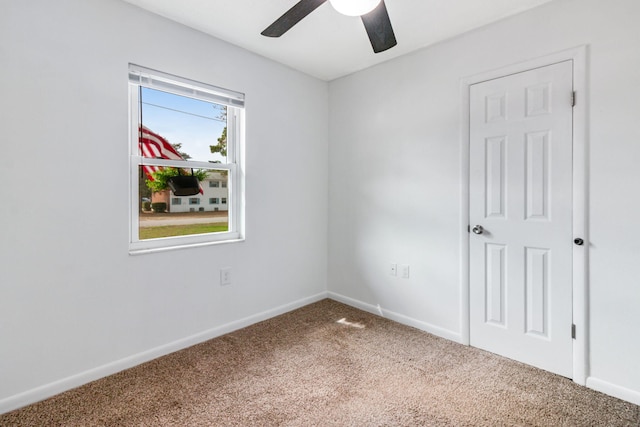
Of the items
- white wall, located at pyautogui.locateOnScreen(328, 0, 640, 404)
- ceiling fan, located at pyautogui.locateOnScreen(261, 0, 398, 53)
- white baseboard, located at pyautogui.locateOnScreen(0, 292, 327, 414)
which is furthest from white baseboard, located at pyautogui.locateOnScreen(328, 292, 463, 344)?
ceiling fan, located at pyautogui.locateOnScreen(261, 0, 398, 53)

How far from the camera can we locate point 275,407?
5.55 ft

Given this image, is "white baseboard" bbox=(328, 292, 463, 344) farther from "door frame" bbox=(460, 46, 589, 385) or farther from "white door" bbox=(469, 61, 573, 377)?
"door frame" bbox=(460, 46, 589, 385)

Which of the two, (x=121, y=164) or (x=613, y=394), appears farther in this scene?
(x=121, y=164)

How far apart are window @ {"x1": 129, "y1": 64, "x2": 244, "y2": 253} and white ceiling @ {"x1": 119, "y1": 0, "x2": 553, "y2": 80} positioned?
42 cm

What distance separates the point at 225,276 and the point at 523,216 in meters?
2.23

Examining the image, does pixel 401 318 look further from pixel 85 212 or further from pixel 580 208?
pixel 85 212

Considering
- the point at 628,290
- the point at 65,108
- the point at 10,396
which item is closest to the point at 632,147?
the point at 628,290

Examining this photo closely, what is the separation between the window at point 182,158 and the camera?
2.17 metres

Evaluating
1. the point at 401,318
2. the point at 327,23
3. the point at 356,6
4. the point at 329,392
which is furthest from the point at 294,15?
the point at 401,318

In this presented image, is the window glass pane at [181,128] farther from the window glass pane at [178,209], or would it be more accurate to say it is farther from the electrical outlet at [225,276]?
the electrical outlet at [225,276]

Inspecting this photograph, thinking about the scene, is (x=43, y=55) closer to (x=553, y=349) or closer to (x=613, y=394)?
(x=553, y=349)

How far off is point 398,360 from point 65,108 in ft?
8.49

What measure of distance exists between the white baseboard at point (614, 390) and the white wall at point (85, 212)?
241 centimetres

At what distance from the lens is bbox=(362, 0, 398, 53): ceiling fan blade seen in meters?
1.52
